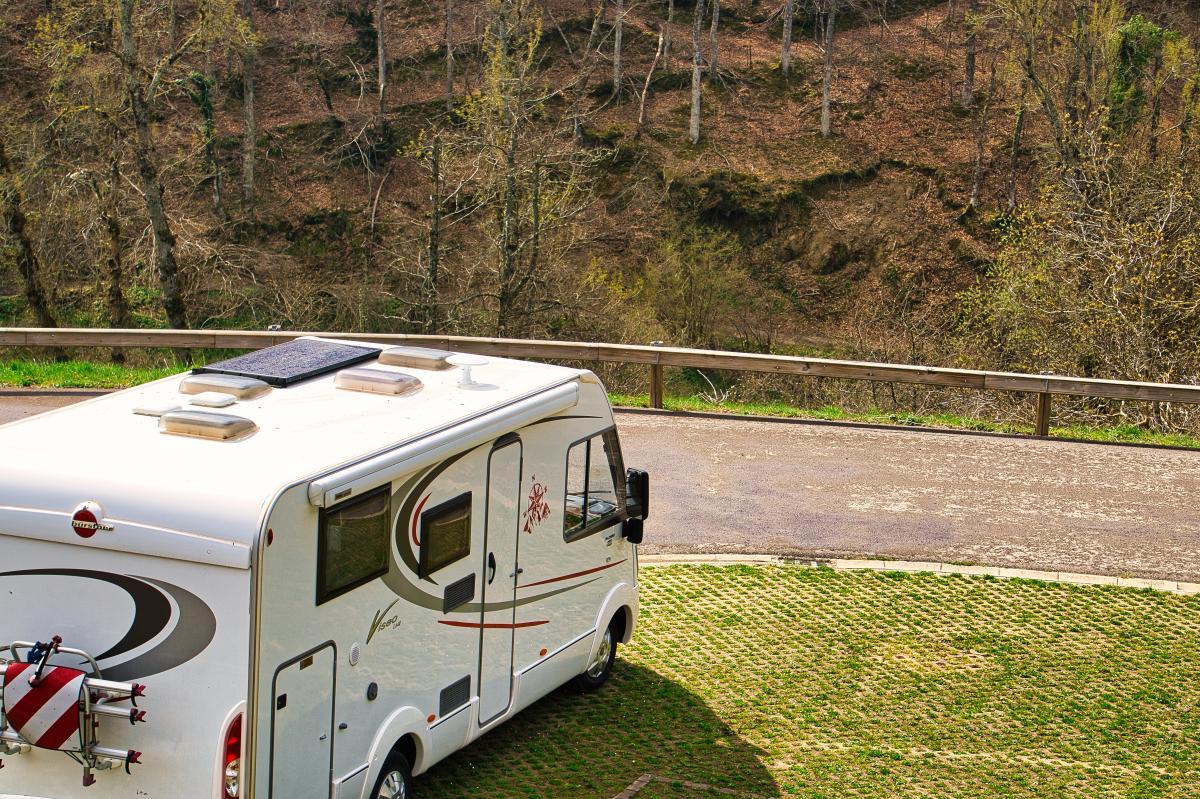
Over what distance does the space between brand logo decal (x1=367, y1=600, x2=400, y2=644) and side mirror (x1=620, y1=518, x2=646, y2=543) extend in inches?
96.2

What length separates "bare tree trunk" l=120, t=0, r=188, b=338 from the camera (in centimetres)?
2472

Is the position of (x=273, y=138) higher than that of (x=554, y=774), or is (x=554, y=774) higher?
(x=273, y=138)

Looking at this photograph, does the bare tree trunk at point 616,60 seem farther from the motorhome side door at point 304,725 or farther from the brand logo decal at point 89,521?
the brand logo decal at point 89,521

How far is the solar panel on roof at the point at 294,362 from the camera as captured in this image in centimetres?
729

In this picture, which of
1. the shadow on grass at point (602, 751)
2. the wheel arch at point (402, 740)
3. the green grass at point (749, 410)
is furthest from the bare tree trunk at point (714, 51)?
the wheel arch at point (402, 740)

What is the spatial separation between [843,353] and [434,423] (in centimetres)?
3270

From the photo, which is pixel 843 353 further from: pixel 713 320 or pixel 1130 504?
pixel 1130 504

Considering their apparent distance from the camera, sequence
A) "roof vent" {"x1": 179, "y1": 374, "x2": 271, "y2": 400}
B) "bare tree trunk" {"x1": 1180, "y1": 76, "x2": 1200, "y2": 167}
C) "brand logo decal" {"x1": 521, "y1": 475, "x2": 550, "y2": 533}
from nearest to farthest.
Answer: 1. "roof vent" {"x1": 179, "y1": 374, "x2": 271, "y2": 400}
2. "brand logo decal" {"x1": 521, "y1": 475, "x2": 550, "y2": 533}
3. "bare tree trunk" {"x1": 1180, "y1": 76, "x2": 1200, "y2": 167}

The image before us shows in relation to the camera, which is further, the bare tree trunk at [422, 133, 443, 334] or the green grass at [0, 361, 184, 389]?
the bare tree trunk at [422, 133, 443, 334]

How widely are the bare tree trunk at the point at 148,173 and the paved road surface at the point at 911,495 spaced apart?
A: 10933 millimetres

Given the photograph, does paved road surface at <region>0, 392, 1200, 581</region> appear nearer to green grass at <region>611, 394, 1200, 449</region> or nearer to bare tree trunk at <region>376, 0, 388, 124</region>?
green grass at <region>611, 394, 1200, 449</region>

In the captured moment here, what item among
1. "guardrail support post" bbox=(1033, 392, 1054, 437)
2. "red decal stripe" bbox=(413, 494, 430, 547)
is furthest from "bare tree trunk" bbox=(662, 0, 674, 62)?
"red decal stripe" bbox=(413, 494, 430, 547)

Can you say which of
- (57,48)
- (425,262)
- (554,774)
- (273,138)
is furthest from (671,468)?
(273,138)

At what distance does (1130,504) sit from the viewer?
13.0m
